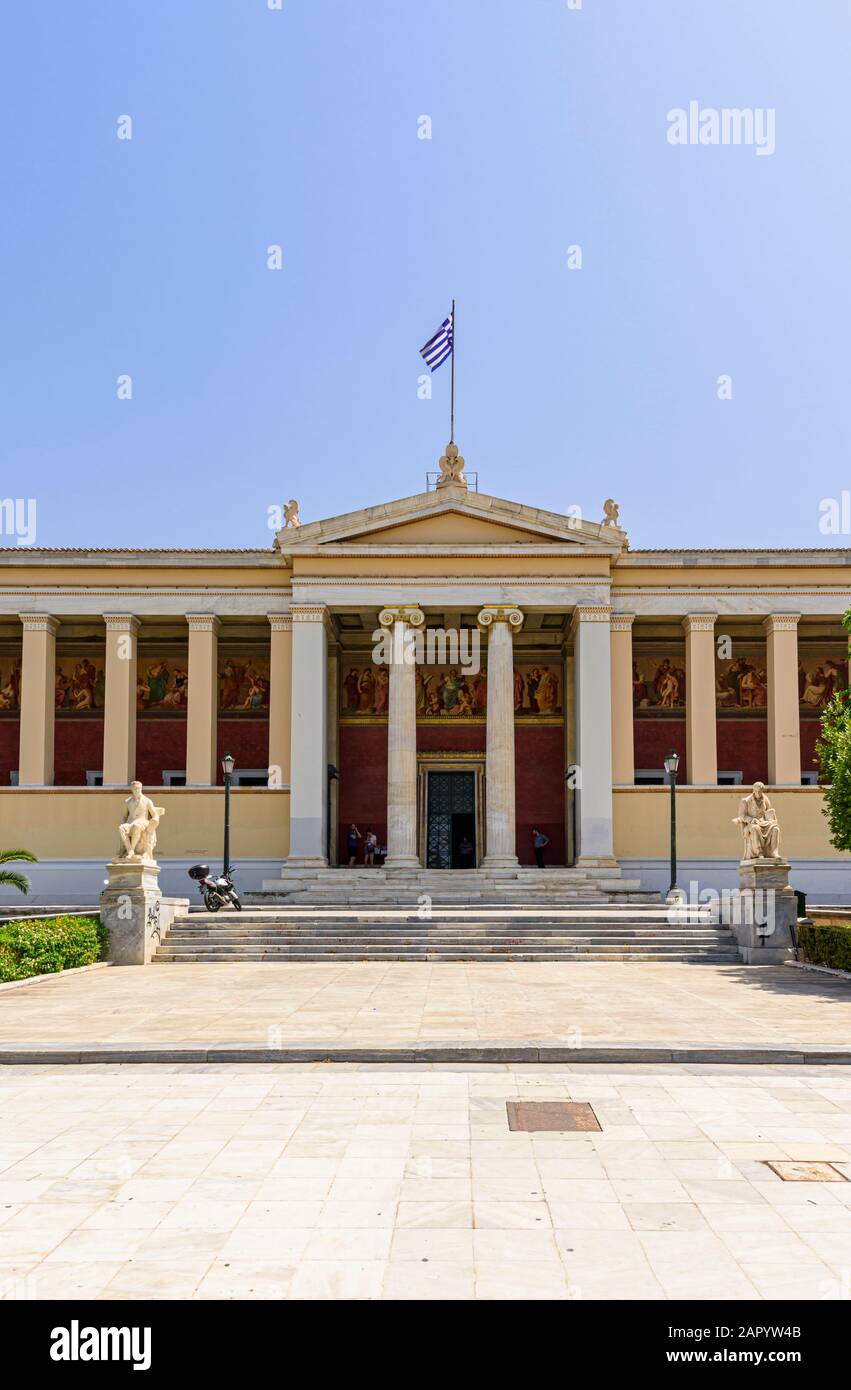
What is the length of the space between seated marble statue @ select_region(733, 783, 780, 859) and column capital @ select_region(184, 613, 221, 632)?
1679 centimetres

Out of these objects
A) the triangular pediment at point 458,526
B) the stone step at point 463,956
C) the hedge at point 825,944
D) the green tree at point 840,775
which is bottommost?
the stone step at point 463,956

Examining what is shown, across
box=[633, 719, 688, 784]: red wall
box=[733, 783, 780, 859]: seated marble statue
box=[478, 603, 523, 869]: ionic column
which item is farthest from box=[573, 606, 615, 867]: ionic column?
box=[733, 783, 780, 859]: seated marble statue

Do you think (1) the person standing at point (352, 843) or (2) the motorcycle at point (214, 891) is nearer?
(2) the motorcycle at point (214, 891)

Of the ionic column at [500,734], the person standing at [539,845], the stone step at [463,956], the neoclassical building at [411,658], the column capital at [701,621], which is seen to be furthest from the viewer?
the person standing at [539,845]

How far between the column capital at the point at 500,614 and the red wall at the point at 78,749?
41.3 ft

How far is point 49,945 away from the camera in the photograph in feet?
60.0

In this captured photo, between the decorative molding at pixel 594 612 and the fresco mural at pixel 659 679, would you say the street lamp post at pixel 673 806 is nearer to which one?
the decorative molding at pixel 594 612

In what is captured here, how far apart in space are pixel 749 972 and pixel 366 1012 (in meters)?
8.21

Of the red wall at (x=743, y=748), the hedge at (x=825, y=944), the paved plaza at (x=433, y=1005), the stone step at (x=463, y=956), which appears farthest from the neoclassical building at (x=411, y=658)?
the paved plaza at (x=433, y=1005)

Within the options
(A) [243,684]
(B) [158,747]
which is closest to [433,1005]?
(A) [243,684]

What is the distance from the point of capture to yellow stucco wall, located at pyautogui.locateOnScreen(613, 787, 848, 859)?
32.1 m

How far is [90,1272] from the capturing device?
15.6 feet

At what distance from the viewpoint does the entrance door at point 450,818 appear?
36.2m
